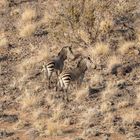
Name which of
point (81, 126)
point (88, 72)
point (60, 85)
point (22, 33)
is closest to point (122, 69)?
point (88, 72)

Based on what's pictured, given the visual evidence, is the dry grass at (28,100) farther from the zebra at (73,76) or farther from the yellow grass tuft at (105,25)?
the yellow grass tuft at (105,25)

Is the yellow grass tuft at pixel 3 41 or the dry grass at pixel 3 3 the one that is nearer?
the yellow grass tuft at pixel 3 41

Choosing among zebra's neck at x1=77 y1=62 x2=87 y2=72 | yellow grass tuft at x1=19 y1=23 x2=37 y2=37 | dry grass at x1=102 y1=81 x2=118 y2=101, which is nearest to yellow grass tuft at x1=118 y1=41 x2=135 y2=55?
dry grass at x1=102 y1=81 x2=118 y2=101

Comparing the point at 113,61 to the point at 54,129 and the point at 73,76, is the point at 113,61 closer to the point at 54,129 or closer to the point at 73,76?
the point at 73,76

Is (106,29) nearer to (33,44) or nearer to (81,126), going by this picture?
(33,44)

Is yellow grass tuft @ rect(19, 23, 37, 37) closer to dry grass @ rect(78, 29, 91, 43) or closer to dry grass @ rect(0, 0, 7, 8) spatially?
dry grass @ rect(78, 29, 91, 43)

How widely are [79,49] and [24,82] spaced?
3378 millimetres

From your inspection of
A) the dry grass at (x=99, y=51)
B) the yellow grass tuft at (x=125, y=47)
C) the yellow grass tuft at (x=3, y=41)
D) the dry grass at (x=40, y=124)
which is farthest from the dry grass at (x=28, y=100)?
the yellow grass tuft at (x=3, y=41)

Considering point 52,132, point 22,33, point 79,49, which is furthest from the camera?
point 22,33

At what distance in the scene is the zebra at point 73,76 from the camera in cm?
1822

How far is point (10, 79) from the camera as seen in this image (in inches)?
824

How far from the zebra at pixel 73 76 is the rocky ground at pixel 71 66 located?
40 cm

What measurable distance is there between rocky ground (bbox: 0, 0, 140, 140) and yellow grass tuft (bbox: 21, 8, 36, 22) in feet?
0.17

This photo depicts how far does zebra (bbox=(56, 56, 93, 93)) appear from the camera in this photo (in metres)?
18.2
